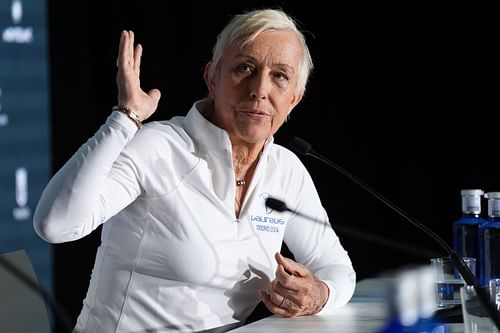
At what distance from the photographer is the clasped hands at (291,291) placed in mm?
1866

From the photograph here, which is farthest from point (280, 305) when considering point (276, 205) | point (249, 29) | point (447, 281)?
point (249, 29)

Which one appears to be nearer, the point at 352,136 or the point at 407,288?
the point at 407,288

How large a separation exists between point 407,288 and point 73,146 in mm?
2756

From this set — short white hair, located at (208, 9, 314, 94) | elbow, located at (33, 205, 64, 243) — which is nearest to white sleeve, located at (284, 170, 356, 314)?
short white hair, located at (208, 9, 314, 94)

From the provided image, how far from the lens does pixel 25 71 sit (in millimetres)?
3621

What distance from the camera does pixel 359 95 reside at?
3799mm

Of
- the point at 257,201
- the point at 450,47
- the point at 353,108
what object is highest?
the point at 450,47

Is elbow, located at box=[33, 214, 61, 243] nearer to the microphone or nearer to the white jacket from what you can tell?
the white jacket

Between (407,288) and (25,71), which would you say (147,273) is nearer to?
(407,288)

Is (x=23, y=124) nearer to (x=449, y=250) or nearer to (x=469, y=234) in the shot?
(x=469, y=234)

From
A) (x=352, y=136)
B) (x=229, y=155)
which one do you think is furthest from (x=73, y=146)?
(x=229, y=155)

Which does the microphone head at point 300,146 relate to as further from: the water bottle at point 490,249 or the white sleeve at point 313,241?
the water bottle at point 490,249

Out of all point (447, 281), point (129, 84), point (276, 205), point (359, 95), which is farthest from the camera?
point (359, 95)

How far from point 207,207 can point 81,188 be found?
40 cm
